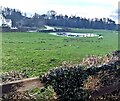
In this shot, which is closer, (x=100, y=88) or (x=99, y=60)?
(x=100, y=88)

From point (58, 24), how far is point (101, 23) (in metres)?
13.6

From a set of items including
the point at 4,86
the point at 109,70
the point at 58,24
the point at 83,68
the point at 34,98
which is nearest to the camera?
the point at 4,86

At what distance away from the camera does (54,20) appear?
259ft

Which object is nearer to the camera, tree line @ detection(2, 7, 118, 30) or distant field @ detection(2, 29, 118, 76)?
distant field @ detection(2, 29, 118, 76)

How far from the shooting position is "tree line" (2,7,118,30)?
72.2 m

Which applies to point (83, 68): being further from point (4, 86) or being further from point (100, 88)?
point (4, 86)

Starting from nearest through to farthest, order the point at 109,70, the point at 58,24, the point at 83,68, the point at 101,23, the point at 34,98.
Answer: the point at 34,98 < the point at 83,68 < the point at 109,70 < the point at 58,24 < the point at 101,23

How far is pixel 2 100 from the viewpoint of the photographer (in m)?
5.64

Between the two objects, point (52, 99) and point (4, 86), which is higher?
point (4, 86)

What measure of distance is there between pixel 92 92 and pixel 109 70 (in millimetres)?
774

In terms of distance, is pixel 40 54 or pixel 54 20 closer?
pixel 40 54

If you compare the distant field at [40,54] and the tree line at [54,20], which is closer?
the distant field at [40,54]

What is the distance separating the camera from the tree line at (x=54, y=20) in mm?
72181

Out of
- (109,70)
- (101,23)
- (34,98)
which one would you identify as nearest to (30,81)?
(34,98)
